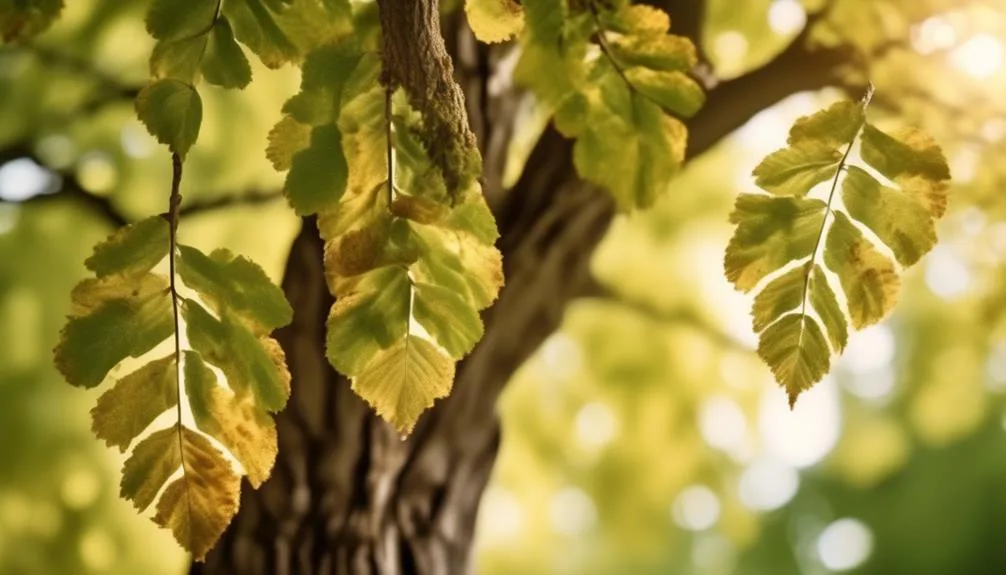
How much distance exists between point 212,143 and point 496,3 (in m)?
1.64

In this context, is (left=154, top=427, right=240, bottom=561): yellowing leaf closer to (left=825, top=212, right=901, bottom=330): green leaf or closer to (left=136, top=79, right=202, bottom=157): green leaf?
(left=136, top=79, right=202, bottom=157): green leaf

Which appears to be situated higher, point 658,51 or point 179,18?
point 179,18

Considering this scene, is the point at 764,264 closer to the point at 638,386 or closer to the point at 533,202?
the point at 533,202

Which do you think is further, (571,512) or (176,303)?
(571,512)

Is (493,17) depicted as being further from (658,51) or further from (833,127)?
(833,127)

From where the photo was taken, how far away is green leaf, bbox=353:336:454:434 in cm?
67

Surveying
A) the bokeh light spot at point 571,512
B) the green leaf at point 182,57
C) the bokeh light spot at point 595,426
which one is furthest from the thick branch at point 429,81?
the bokeh light spot at point 571,512

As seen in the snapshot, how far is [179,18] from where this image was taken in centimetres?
65

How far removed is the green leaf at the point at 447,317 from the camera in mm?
→ 660

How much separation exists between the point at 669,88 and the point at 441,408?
31.8 inches

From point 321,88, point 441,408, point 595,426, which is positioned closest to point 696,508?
point 595,426

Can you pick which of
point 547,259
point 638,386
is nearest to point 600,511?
point 638,386

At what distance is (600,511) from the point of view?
286cm

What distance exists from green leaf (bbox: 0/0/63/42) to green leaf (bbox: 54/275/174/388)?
26 centimetres
